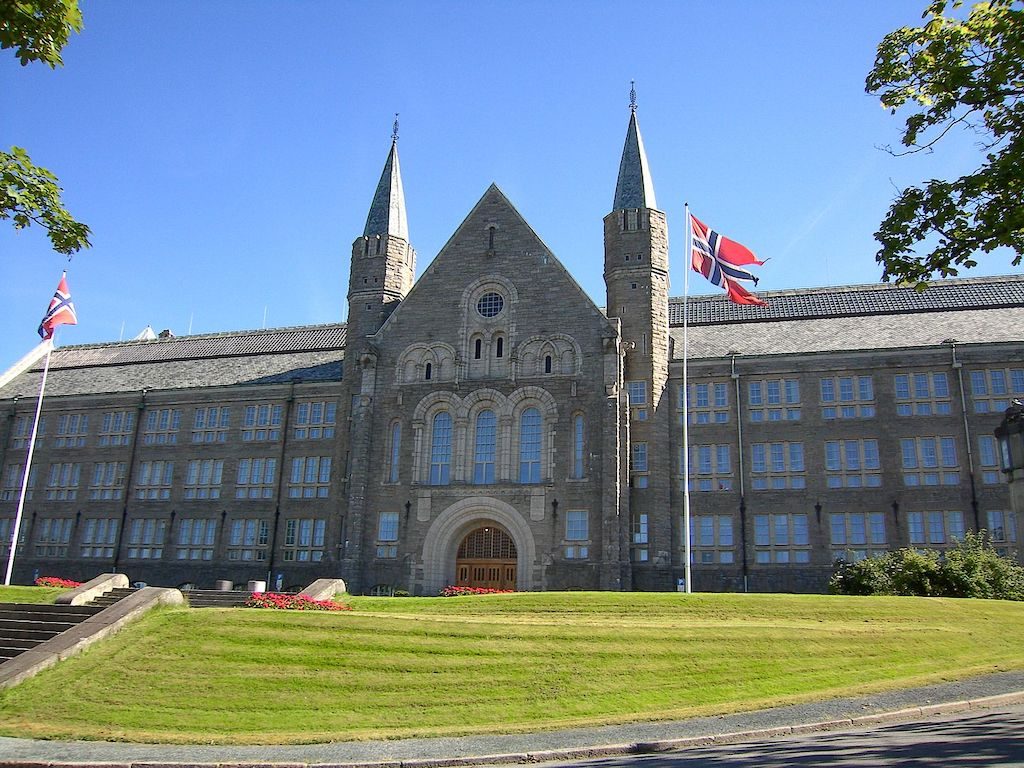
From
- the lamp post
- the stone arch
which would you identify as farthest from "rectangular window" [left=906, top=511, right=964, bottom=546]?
the lamp post

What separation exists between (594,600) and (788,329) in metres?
23.0

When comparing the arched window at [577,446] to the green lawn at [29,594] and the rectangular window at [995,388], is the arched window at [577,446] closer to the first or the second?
the rectangular window at [995,388]

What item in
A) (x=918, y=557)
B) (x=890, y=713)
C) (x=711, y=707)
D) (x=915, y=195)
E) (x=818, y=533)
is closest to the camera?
(x=915, y=195)

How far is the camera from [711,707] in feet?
55.0

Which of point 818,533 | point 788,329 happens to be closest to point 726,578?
point 818,533

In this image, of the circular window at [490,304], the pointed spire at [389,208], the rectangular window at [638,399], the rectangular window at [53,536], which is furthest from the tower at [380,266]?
the rectangular window at [53,536]

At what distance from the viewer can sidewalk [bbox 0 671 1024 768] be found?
14.3 metres

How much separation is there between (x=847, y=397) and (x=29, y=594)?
33898mm

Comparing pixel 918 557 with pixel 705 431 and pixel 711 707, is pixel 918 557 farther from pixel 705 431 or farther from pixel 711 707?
pixel 711 707

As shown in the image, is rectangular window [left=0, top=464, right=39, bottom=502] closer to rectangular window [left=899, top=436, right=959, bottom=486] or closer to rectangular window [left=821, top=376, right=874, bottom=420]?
rectangular window [left=821, top=376, right=874, bottom=420]

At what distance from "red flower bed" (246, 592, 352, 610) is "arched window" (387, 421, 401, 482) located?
13.8 metres

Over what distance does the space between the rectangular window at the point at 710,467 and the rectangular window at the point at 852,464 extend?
14.1 ft

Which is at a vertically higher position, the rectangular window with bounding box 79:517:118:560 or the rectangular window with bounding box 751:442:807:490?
the rectangular window with bounding box 751:442:807:490

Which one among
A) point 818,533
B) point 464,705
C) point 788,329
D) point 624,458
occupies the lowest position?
point 464,705
